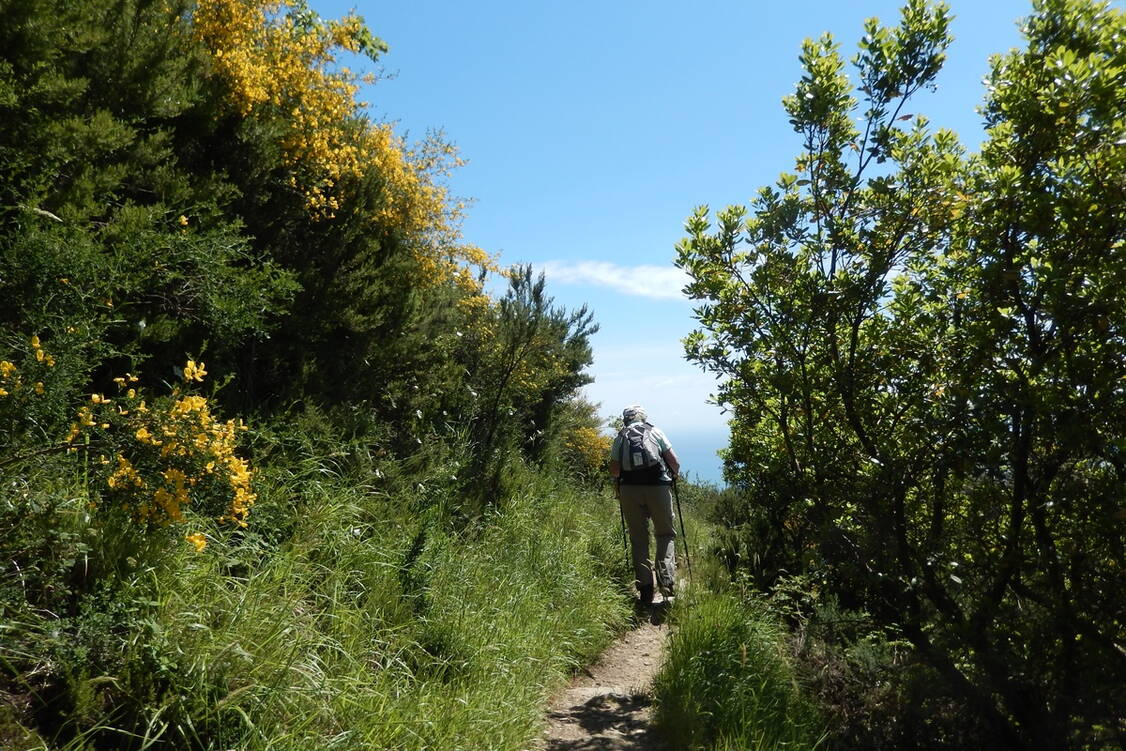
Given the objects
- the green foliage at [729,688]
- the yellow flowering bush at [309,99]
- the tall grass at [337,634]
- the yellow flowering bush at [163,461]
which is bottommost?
the green foliage at [729,688]

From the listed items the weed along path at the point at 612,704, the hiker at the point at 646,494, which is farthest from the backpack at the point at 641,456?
the weed along path at the point at 612,704

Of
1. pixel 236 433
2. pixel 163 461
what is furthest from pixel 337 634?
pixel 236 433

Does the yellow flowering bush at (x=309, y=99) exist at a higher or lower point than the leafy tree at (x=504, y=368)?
higher

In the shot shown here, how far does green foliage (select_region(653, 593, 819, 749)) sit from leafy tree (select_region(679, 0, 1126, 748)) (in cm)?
77

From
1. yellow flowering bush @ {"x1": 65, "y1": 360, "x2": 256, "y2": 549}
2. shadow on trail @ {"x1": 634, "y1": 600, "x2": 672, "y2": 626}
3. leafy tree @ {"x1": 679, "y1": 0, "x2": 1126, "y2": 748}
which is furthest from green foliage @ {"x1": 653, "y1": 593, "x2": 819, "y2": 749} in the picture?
yellow flowering bush @ {"x1": 65, "y1": 360, "x2": 256, "y2": 549}

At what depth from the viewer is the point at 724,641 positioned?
4.86m

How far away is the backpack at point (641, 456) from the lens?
7.04 m

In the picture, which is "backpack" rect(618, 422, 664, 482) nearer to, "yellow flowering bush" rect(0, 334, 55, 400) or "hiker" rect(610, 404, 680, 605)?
"hiker" rect(610, 404, 680, 605)

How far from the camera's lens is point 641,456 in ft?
23.1

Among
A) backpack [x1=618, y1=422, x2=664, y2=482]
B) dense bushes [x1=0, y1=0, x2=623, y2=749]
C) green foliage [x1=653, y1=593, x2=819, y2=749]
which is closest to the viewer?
dense bushes [x1=0, y1=0, x2=623, y2=749]

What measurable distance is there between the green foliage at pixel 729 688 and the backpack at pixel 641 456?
68.9 inches

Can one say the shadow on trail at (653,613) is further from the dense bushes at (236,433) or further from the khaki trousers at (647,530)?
the dense bushes at (236,433)

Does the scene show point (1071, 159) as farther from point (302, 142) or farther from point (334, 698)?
point (302, 142)

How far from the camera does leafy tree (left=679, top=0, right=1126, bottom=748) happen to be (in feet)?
9.94
